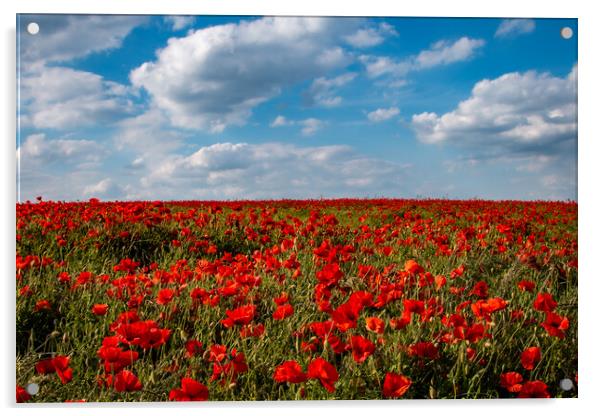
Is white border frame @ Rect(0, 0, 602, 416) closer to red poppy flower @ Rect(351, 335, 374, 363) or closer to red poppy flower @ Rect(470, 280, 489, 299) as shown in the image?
red poppy flower @ Rect(470, 280, 489, 299)

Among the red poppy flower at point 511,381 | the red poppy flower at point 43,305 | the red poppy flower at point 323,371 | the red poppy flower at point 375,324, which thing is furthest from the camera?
the red poppy flower at point 43,305

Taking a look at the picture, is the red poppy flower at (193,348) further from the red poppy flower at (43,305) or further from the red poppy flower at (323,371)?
the red poppy flower at (43,305)

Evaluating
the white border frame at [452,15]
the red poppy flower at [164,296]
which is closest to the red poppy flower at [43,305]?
the white border frame at [452,15]

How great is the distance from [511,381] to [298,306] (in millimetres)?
992

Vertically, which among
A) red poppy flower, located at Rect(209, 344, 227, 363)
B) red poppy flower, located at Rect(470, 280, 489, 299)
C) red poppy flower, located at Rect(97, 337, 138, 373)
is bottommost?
red poppy flower, located at Rect(209, 344, 227, 363)

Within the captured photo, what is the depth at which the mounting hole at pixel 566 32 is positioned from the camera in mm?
2934

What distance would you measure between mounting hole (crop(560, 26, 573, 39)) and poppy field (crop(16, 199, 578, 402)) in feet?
3.07

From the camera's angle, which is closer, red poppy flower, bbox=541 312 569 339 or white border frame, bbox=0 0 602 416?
red poppy flower, bbox=541 312 569 339

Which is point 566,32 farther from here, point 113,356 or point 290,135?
point 113,356

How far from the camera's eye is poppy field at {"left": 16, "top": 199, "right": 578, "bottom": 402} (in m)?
2.08

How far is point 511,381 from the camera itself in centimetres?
215

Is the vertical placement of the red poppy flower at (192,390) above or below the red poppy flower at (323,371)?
below

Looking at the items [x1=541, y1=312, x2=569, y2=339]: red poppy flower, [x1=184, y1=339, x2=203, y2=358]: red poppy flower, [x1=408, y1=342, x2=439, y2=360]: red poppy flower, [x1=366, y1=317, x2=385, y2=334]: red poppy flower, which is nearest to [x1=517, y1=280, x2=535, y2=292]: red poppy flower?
[x1=541, y1=312, x2=569, y2=339]: red poppy flower

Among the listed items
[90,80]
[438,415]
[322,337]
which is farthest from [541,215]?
[90,80]
